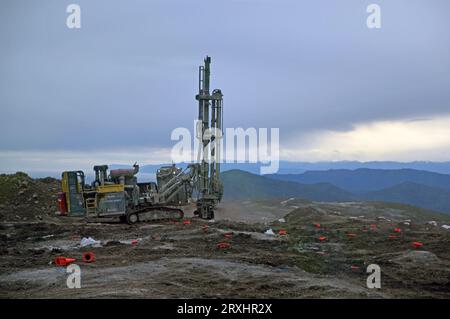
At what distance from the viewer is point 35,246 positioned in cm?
1456

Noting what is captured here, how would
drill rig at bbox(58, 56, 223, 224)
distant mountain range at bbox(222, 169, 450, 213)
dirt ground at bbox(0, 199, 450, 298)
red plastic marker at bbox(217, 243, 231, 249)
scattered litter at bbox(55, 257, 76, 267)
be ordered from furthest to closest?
distant mountain range at bbox(222, 169, 450, 213)
drill rig at bbox(58, 56, 223, 224)
red plastic marker at bbox(217, 243, 231, 249)
scattered litter at bbox(55, 257, 76, 267)
dirt ground at bbox(0, 199, 450, 298)

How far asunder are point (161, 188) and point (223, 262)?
32.7ft

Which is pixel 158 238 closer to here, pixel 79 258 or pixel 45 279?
pixel 79 258

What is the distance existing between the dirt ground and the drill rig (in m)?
0.95

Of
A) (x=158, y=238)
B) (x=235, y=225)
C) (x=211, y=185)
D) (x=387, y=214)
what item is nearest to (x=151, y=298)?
(x=158, y=238)

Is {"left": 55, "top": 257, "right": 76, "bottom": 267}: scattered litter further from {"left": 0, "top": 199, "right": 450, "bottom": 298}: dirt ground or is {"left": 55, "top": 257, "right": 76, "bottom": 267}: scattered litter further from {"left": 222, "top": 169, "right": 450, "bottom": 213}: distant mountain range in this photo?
{"left": 222, "top": 169, "right": 450, "bottom": 213}: distant mountain range

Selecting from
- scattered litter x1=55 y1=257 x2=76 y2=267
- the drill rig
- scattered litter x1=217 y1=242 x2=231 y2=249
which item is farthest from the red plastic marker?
the drill rig

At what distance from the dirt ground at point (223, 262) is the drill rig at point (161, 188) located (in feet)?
3.12

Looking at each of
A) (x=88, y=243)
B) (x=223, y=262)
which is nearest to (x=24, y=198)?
(x=88, y=243)

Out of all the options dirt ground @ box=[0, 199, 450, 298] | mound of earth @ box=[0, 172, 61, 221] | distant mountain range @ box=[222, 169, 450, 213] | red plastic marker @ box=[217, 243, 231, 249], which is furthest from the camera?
distant mountain range @ box=[222, 169, 450, 213]

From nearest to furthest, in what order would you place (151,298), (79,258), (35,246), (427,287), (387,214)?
(151,298) → (427,287) → (79,258) → (35,246) → (387,214)

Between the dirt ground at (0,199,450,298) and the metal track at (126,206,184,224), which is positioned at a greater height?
the metal track at (126,206,184,224)

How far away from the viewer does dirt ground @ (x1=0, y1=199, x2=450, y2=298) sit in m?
8.40

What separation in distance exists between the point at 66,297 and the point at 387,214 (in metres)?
26.5
